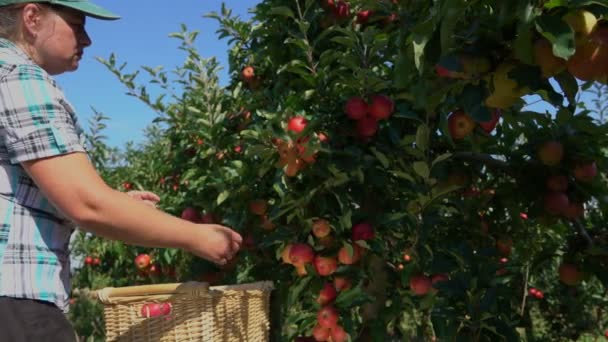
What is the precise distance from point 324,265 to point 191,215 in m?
0.84

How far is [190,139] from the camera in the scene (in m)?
3.04

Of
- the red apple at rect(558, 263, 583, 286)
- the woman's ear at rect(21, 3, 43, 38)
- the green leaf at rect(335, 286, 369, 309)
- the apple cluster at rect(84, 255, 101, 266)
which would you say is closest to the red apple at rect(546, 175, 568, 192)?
the red apple at rect(558, 263, 583, 286)

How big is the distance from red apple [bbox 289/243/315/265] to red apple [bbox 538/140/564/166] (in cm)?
83

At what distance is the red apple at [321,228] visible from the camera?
205 centimetres

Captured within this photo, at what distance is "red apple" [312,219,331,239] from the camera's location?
2049 mm

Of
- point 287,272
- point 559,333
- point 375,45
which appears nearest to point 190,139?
point 287,272

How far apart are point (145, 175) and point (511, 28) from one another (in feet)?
11.8

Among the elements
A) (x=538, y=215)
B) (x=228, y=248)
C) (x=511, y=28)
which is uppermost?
(x=511, y=28)

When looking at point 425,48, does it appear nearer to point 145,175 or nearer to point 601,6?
point 601,6

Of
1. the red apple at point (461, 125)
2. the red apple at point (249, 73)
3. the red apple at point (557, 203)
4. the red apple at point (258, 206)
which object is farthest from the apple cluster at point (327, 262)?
the red apple at point (249, 73)

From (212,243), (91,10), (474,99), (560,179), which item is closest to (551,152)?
(560,179)

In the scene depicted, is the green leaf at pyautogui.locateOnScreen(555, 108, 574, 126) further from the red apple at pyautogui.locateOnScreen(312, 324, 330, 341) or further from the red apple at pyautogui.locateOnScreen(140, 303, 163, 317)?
the red apple at pyautogui.locateOnScreen(140, 303, 163, 317)

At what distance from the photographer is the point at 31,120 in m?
1.11

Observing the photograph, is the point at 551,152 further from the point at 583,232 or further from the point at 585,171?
the point at 583,232
